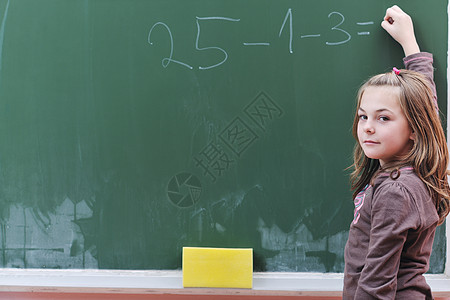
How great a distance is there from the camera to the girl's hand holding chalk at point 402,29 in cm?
130

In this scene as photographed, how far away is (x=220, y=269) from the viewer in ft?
4.46

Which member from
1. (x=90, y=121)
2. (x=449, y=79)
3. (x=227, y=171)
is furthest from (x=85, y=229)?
(x=449, y=79)

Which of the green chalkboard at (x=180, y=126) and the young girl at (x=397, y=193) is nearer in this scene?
the young girl at (x=397, y=193)

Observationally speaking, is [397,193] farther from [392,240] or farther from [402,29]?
[402,29]

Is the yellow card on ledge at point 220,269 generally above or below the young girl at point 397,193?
below

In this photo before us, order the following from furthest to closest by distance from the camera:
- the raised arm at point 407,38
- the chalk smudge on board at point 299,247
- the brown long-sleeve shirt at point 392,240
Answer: the chalk smudge on board at point 299,247
the raised arm at point 407,38
the brown long-sleeve shirt at point 392,240

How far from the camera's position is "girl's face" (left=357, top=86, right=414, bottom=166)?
1.02 meters

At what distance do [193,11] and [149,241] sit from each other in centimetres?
82

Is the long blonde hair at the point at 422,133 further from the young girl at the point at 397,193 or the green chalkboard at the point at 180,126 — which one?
the green chalkboard at the point at 180,126

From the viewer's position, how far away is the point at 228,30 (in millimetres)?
1366

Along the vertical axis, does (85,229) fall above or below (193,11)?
below

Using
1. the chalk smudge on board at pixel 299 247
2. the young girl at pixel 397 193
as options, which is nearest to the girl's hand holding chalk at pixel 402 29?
the young girl at pixel 397 193

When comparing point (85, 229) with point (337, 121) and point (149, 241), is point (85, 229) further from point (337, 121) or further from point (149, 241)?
point (337, 121)

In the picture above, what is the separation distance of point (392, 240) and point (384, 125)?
29 cm
